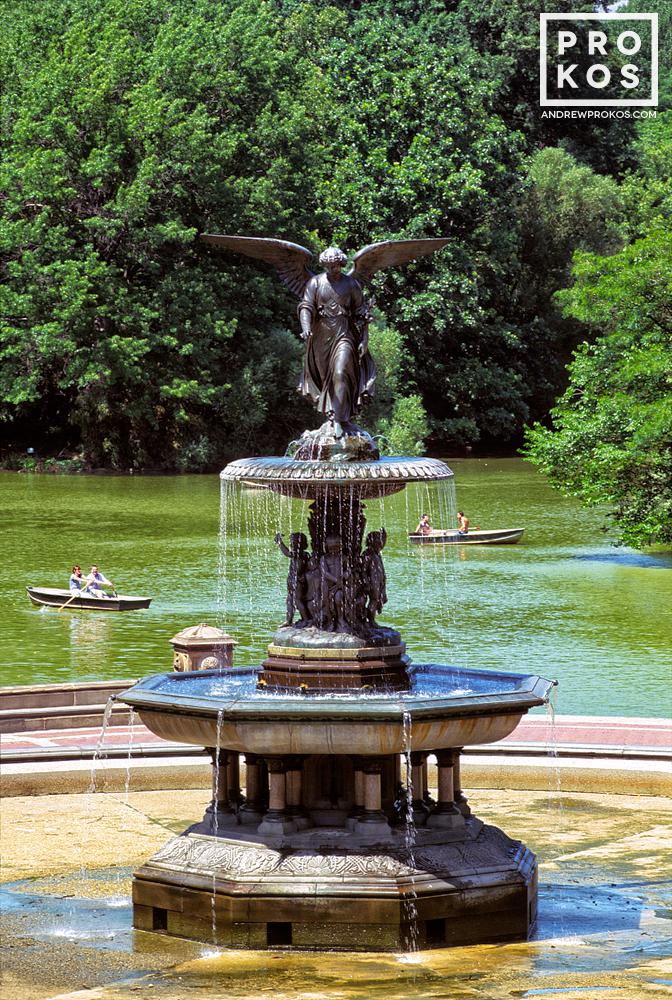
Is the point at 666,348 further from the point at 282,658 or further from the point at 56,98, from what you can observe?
the point at 56,98

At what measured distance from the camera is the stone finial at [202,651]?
22.9 metres

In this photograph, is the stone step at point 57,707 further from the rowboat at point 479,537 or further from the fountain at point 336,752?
the rowboat at point 479,537

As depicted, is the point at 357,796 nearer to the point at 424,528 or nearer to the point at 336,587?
the point at 336,587

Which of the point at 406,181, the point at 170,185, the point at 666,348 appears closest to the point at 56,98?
the point at 170,185

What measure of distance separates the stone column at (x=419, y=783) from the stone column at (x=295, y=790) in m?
0.93

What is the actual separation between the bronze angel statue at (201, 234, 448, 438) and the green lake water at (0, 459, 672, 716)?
5272 millimetres

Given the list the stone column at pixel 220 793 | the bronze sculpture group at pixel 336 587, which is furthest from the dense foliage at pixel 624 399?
the stone column at pixel 220 793

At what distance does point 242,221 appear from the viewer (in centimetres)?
6731

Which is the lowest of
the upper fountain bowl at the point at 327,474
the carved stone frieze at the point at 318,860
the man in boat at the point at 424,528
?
the carved stone frieze at the point at 318,860

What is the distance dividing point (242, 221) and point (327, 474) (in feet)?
178

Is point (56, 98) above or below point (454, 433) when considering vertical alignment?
above

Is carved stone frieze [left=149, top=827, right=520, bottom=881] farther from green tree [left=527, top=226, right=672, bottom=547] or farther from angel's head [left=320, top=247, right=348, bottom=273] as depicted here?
green tree [left=527, top=226, right=672, bottom=547]

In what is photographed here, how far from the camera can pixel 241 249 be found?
50.2 feet

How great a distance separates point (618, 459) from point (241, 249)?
80.7ft
